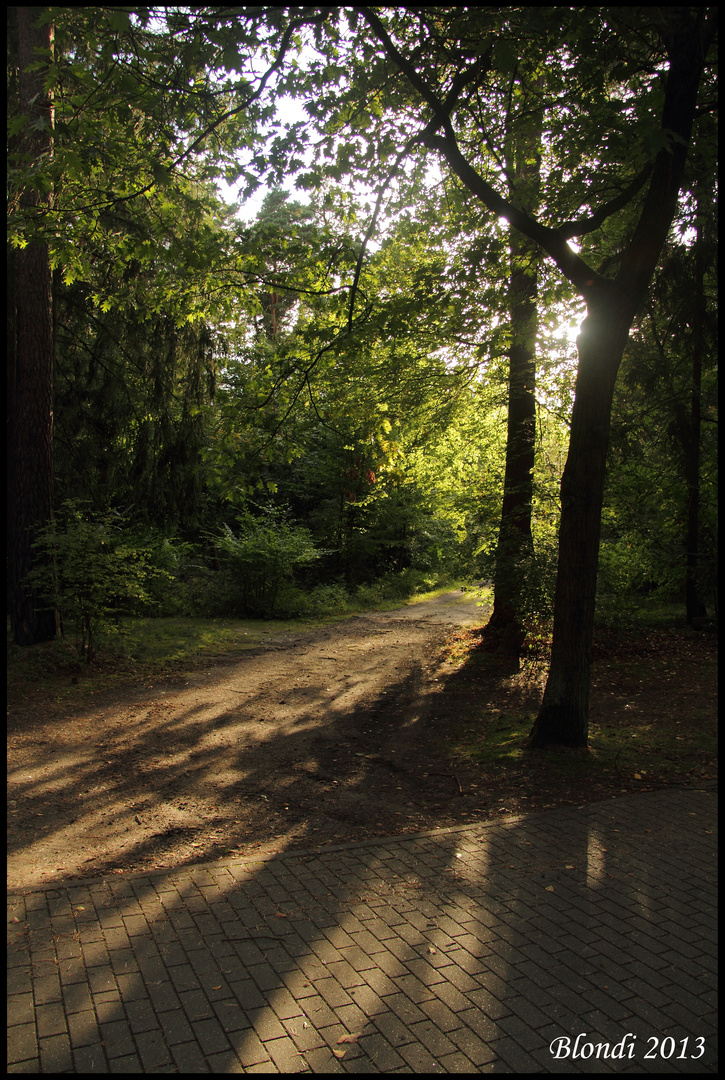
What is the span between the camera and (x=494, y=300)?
8.43 m

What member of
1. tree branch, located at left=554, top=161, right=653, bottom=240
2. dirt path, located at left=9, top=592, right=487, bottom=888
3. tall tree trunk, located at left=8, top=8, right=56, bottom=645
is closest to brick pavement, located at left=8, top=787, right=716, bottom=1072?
dirt path, located at left=9, top=592, right=487, bottom=888

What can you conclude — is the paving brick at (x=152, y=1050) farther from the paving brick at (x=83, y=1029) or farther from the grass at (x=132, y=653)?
the grass at (x=132, y=653)

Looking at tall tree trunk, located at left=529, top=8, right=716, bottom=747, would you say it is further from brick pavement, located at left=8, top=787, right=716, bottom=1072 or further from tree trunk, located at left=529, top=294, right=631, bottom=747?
brick pavement, located at left=8, top=787, right=716, bottom=1072

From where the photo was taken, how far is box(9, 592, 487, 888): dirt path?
17.3 ft

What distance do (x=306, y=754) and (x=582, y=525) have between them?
3821 mm

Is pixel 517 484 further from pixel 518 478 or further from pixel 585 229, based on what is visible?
pixel 585 229

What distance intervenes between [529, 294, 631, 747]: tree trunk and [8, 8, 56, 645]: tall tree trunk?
316 inches

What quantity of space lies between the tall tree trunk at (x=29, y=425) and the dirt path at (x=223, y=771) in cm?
284

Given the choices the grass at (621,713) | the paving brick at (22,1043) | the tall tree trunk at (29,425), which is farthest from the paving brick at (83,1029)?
the tall tree trunk at (29,425)

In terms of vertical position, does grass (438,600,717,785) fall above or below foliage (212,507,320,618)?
below

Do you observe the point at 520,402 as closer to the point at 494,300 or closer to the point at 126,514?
the point at 494,300

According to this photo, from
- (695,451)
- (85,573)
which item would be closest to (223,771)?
(85,573)

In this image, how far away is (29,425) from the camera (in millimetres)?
11305

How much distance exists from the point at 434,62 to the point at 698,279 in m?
8.89
